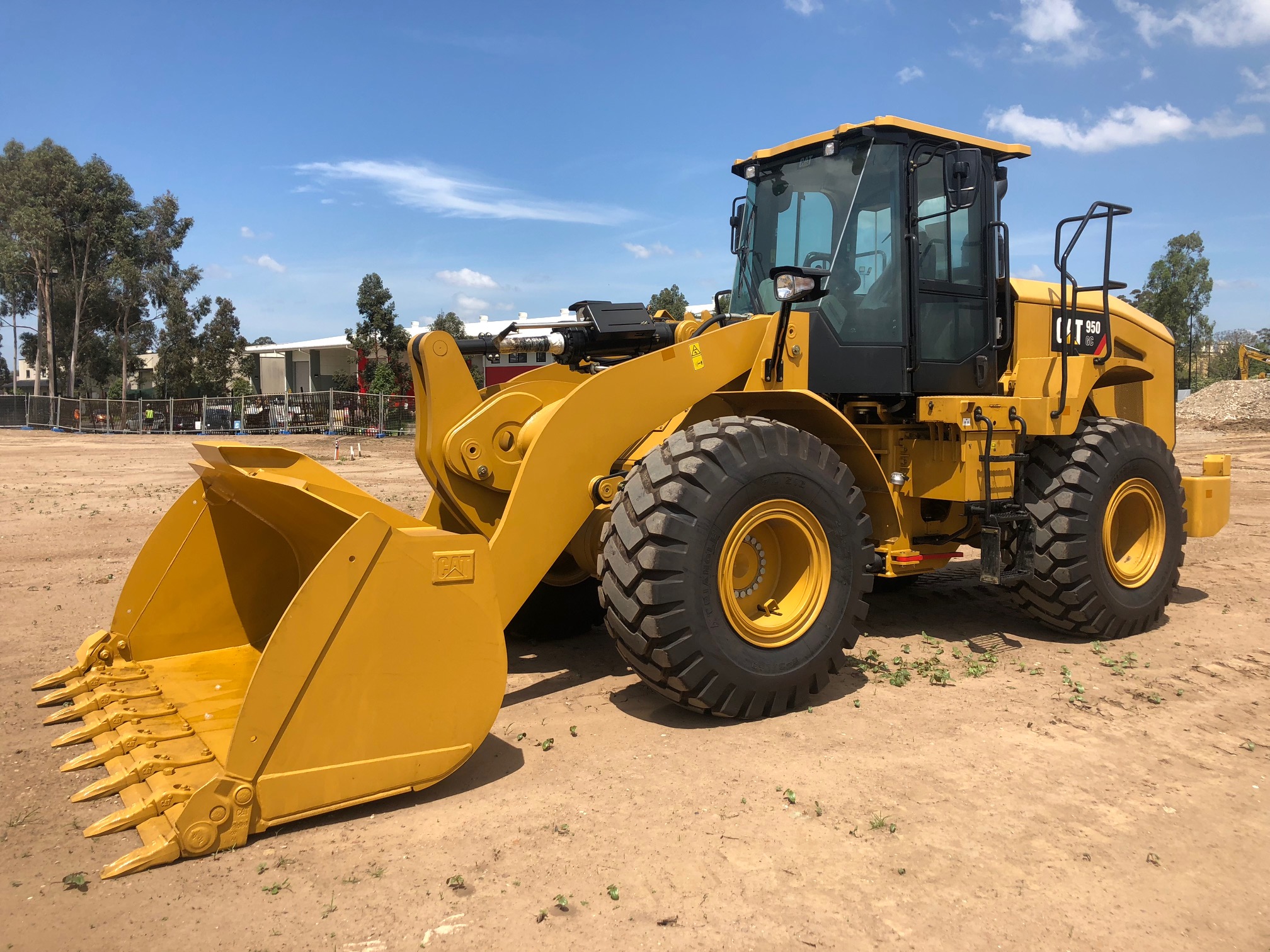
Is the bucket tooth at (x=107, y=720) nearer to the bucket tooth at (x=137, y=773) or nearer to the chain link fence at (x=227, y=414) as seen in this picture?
the bucket tooth at (x=137, y=773)

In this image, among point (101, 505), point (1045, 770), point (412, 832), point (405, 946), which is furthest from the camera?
point (101, 505)

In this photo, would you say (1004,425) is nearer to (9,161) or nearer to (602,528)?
(602,528)

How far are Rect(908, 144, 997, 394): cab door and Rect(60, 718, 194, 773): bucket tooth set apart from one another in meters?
4.40

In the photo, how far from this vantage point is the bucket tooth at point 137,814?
309cm

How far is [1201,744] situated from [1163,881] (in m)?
1.48

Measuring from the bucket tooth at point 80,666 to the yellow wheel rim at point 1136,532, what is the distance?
19.9 ft

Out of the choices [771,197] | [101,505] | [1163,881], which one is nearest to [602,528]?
[1163,881]

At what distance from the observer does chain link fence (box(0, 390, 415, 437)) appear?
3080 centimetres

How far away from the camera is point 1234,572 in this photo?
8180mm

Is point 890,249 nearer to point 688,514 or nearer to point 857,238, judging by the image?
point 857,238

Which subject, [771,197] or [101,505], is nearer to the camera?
[771,197]

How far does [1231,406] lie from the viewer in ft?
108

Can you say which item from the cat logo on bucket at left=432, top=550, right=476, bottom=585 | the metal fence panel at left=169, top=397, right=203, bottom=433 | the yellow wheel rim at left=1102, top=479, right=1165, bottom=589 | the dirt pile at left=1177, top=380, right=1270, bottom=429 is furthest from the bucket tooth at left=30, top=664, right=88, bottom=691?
the dirt pile at left=1177, top=380, right=1270, bottom=429

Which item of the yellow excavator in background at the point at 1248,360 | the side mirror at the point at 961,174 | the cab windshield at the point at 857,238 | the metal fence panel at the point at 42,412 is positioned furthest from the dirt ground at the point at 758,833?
the yellow excavator in background at the point at 1248,360
